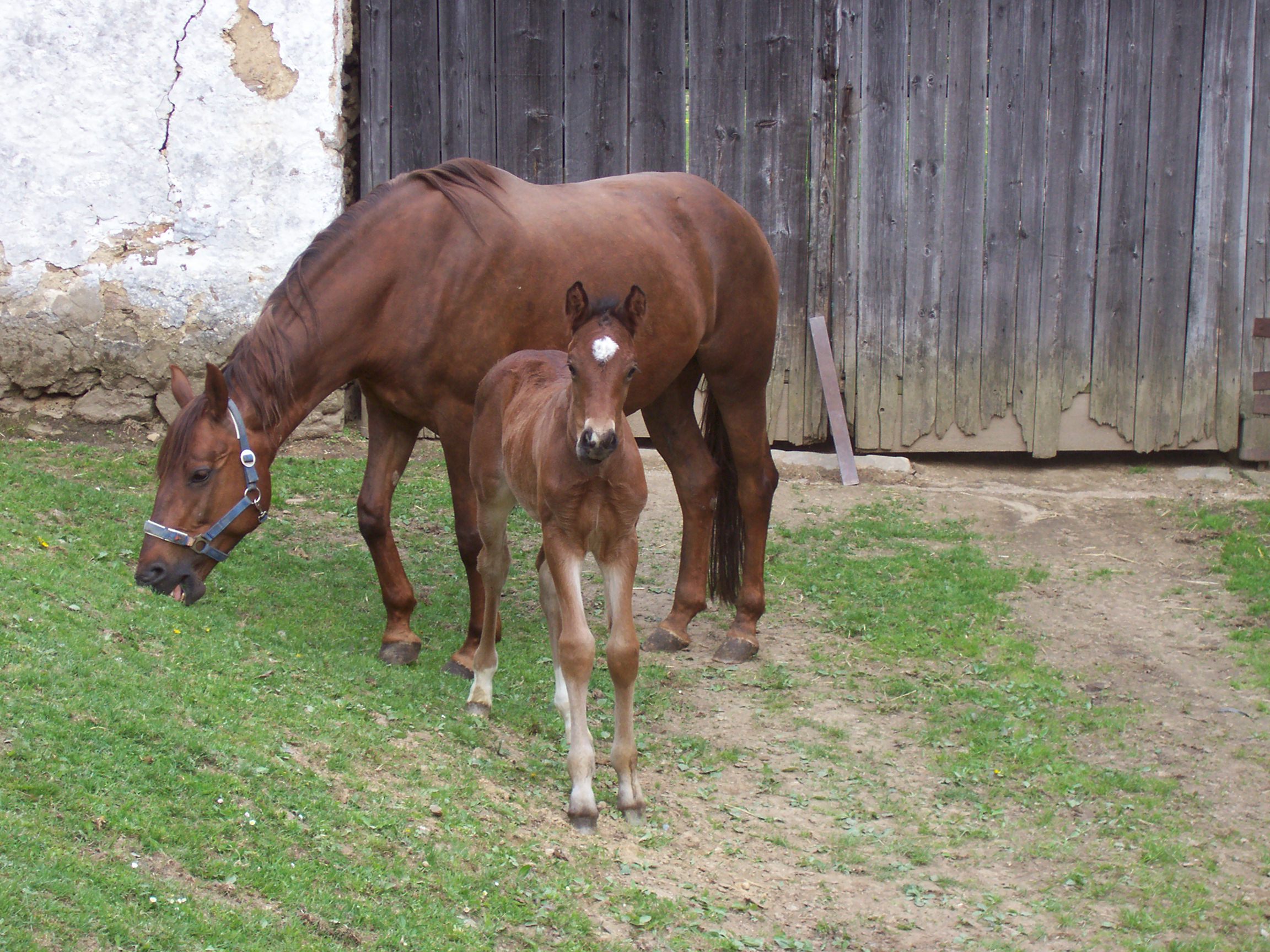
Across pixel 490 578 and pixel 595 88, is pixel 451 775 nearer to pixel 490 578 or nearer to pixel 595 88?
pixel 490 578

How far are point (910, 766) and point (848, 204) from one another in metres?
5.19

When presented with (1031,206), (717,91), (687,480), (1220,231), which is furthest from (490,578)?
(1220,231)

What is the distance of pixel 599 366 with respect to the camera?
3.70 m

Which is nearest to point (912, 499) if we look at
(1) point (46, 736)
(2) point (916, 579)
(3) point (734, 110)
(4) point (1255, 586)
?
(2) point (916, 579)

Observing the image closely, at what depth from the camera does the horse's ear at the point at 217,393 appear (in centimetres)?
472

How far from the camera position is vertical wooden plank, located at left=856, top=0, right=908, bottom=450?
8617mm

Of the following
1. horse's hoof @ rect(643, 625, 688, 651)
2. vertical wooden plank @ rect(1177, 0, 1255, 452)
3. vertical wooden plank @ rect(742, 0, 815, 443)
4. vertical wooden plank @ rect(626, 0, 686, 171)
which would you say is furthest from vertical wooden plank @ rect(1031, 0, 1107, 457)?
horse's hoof @ rect(643, 625, 688, 651)

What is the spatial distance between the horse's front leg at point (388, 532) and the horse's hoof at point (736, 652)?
1492 mm

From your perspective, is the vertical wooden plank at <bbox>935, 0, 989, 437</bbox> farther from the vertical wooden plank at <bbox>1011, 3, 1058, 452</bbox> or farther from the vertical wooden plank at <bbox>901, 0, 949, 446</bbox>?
the vertical wooden plank at <bbox>1011, 3, 1058, 452</bbox>

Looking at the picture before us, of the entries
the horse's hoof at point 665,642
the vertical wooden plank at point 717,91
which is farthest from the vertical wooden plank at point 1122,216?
the horse's hoof at point 665,642

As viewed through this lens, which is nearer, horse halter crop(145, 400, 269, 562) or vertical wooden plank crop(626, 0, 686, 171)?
horse halter crop(145, 400, 269, 562)

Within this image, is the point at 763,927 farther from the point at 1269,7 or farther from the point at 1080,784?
the point at 1269,7

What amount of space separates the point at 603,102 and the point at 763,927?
21.8 ft

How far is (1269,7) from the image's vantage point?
27.7 feet
